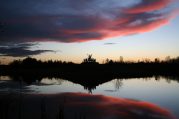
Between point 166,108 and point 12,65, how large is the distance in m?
151

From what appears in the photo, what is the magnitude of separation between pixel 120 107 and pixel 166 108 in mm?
4831

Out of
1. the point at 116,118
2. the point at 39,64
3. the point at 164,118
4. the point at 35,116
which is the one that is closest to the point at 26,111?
the point at 35,116

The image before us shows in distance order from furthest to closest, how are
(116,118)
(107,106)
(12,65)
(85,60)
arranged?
(12,65)
(85,60)
(107,106)
(116,118)

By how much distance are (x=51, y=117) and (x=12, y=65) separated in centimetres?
15499

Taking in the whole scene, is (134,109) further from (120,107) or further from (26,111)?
(26,111)

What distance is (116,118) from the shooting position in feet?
76.3

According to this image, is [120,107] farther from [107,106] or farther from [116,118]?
[116,118]

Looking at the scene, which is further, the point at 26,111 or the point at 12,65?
the point at 12,65

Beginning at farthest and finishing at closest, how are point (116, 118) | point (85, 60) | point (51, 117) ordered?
point (85, 60) < point (116, 118) < point (51, 117)

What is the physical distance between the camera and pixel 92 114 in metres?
24.7

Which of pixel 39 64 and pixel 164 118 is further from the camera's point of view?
pixel 39 64

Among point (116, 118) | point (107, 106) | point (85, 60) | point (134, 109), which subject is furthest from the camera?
point (85, 60)

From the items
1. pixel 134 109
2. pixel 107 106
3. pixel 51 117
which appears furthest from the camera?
pixel 107 106

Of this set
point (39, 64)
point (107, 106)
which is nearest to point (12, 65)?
point (39, 64)
